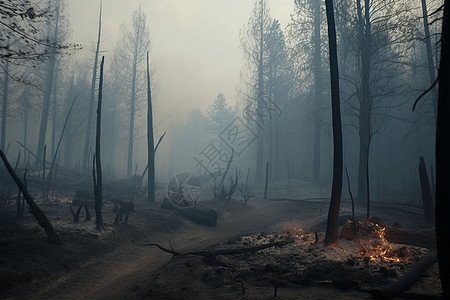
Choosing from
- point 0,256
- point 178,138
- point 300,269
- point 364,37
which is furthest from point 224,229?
point 178,138

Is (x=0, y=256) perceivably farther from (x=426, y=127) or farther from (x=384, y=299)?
(x=426, y=127)

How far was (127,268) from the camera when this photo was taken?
685cm

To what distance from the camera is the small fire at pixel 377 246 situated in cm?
589

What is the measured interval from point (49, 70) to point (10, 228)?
24.9 m

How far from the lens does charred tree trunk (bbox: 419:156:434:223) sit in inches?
412

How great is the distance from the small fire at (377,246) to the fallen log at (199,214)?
6.22m

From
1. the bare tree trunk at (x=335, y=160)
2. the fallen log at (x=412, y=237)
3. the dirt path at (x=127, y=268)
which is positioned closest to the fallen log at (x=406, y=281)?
the fallen log at (x=412, y=237)

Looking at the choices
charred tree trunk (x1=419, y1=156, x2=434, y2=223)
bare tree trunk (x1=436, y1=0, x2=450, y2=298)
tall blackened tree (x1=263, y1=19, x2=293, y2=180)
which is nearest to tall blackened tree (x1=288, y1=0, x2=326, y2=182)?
tall blackened tree (x1=263, y1=19, x2=293, y2=180)

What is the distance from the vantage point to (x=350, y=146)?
35094 mm

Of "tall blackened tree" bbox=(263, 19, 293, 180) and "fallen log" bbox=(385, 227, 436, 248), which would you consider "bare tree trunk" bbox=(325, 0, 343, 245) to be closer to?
"fallen log" bbox=(385, 227, 436, 248)

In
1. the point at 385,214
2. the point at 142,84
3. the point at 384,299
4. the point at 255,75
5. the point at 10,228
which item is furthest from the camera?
the point at 142,84

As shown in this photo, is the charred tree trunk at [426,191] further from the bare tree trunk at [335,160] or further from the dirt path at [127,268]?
the dirt path at [127,268]

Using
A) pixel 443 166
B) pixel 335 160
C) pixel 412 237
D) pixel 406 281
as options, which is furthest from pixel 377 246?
pixel 443 166

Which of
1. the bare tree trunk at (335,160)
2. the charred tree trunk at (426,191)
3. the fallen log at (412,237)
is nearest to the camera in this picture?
the fallen log at (412,237)
